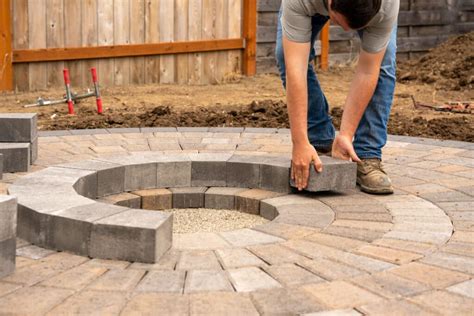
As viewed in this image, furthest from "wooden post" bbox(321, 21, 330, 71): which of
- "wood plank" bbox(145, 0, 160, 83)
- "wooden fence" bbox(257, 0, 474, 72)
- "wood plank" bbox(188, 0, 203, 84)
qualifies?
"wood plank" bbox(145, 0, 160, 83)

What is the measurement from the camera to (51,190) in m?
4.02

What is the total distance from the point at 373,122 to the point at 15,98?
528 centimetres

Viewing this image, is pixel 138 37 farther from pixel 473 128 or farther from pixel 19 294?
pixel 19 294

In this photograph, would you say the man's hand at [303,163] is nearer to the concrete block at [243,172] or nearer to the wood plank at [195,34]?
the concrete block at [243,172]

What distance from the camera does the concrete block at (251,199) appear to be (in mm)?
4590

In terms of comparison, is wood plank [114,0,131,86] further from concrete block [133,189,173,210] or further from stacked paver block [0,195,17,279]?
stacked paver block [0,195,17,279]

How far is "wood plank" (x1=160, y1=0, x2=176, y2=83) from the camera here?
10148mm

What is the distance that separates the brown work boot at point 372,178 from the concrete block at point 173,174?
1.03 meters

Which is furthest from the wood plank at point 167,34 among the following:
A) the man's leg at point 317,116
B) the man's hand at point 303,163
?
the man's hand at point 303,163

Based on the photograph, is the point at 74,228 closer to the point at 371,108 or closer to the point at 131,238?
the point at 131,238

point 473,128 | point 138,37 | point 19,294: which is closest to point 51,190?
point 19,294

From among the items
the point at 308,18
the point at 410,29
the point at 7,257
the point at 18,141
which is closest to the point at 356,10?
the point at 308,18

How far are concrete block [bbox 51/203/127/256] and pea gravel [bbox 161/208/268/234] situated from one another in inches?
27.1

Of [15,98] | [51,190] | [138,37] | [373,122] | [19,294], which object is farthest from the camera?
[138,37]
